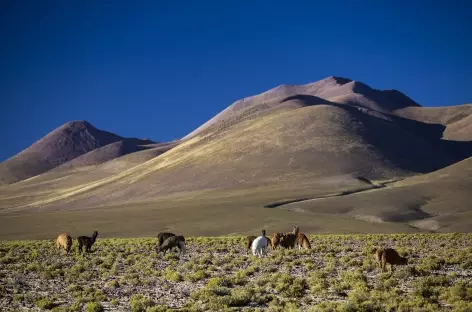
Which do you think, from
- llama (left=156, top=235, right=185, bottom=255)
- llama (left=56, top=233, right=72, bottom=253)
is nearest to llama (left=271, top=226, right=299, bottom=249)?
llama (left=156, top=235, right=185, bottom=255)

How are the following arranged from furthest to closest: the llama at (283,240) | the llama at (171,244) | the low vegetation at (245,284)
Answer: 1. the llama at (171,244)
2. the llama at (283,240)
3. the low vegetation at (245,284)

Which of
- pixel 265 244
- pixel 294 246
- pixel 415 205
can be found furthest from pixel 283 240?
pixel 415 205

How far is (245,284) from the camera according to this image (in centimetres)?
1596

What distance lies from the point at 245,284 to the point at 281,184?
86345mm

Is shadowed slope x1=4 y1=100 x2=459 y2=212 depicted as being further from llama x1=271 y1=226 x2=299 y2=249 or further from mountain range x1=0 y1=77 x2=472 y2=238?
llama x1=271 y1=226 x2=299 y2=249

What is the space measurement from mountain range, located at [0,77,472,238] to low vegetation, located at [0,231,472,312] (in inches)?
1286

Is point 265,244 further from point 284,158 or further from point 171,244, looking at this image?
point 284,158

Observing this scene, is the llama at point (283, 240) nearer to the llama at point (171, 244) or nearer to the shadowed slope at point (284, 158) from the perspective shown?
the llama at point (171, 244)

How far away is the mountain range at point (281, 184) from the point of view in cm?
6250

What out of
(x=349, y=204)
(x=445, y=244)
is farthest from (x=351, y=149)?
(x=445, y=244)

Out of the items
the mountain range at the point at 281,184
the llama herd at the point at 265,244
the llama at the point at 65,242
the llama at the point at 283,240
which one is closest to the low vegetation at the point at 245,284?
the llama herd at the point at 265,244

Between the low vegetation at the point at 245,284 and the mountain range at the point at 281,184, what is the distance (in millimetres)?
32652

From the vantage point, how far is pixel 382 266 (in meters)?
17.1

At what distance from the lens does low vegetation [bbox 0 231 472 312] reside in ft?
41.8
